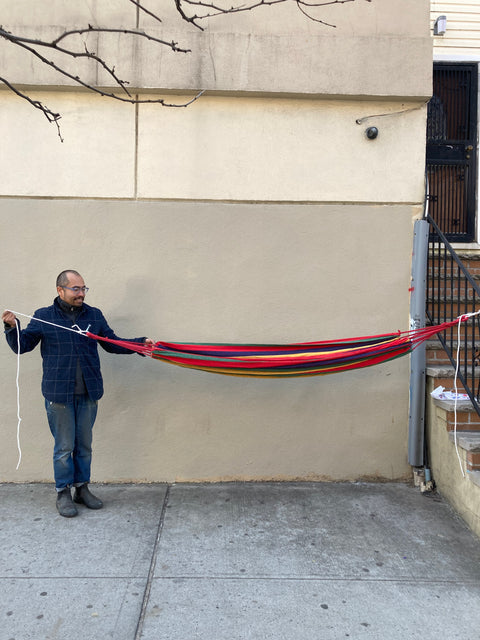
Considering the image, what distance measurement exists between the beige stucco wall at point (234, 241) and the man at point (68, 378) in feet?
1.65

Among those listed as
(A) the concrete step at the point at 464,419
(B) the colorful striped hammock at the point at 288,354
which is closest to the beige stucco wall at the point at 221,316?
(B) the colorful striped hammock at the point at 288,354

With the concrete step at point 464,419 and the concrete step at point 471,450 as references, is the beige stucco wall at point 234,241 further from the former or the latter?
the concrete step at point 471,450

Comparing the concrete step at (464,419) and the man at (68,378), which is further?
the concrete step at (464,419)

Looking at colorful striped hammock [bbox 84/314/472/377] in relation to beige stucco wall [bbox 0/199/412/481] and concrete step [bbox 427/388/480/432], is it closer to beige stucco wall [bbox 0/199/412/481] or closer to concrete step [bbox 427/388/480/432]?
beige stucco wall [bbox 0/199/412/481]

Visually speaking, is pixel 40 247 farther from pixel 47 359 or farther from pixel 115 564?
pixel 115 564

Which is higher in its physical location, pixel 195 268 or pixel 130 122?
pixel 130 122

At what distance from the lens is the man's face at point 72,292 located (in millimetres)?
3783

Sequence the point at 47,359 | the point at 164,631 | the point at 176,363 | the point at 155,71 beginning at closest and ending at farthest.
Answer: the point at 164,631
the point at 47,359
the point at 176,363
the point at 155,71

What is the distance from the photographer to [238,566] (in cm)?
318

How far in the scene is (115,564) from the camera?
3.19 m

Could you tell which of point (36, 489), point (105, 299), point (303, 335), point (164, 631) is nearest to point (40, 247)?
point (105, 299)

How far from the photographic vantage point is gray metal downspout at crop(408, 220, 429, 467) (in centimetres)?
442

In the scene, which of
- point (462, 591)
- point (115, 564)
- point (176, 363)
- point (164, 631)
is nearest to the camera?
point (164, 631)

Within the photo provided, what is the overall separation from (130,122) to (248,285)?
1.69 meters
